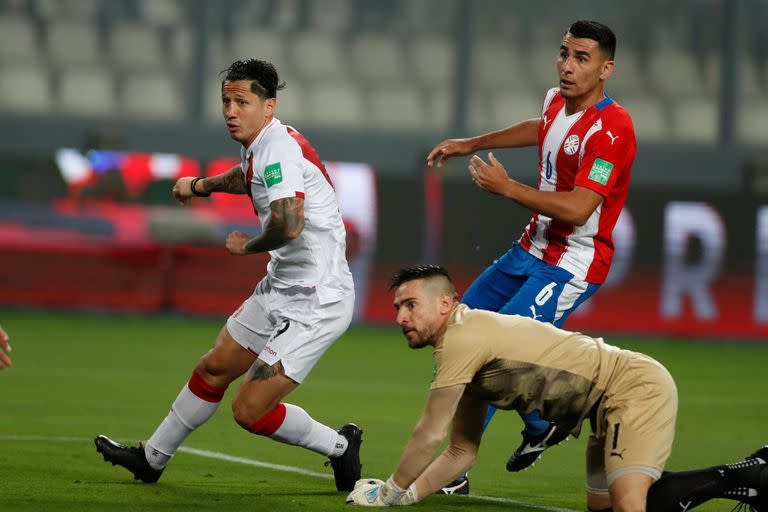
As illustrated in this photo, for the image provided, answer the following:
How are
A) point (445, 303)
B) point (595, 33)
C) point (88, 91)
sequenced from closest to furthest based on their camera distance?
point (445, 303)
point (595, 33)
point (88, 91)

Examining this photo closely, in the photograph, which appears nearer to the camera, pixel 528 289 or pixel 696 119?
pixel 528 289

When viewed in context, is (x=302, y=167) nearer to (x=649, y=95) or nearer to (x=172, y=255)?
(x=172, y=255)

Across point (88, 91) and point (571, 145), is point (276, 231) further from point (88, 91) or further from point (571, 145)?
point (88, 91)

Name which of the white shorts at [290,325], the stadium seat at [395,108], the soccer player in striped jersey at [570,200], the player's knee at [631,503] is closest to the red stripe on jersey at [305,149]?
the white shorts at [290,325]

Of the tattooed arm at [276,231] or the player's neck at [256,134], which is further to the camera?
the player's neck at [256,134]

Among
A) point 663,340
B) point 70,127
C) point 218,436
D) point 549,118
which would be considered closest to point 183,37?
point 70,127

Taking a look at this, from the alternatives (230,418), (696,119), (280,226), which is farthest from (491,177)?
(696,119)

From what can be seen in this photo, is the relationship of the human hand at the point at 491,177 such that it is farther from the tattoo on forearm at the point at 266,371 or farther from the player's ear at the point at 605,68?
the tattoo on forearm at the point at 266,371

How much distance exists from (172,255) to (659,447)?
37.3ft

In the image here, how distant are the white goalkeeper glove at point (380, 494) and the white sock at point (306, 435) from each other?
0.50 metres

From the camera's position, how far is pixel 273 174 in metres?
5.96

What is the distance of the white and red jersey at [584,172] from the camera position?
6.33 m

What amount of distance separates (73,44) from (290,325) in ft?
52.8

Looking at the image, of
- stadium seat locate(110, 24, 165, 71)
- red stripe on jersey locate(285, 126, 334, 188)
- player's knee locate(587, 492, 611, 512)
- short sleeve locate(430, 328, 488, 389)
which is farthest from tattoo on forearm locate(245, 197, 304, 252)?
stadium seat locate(110, 24, 165, 71)
